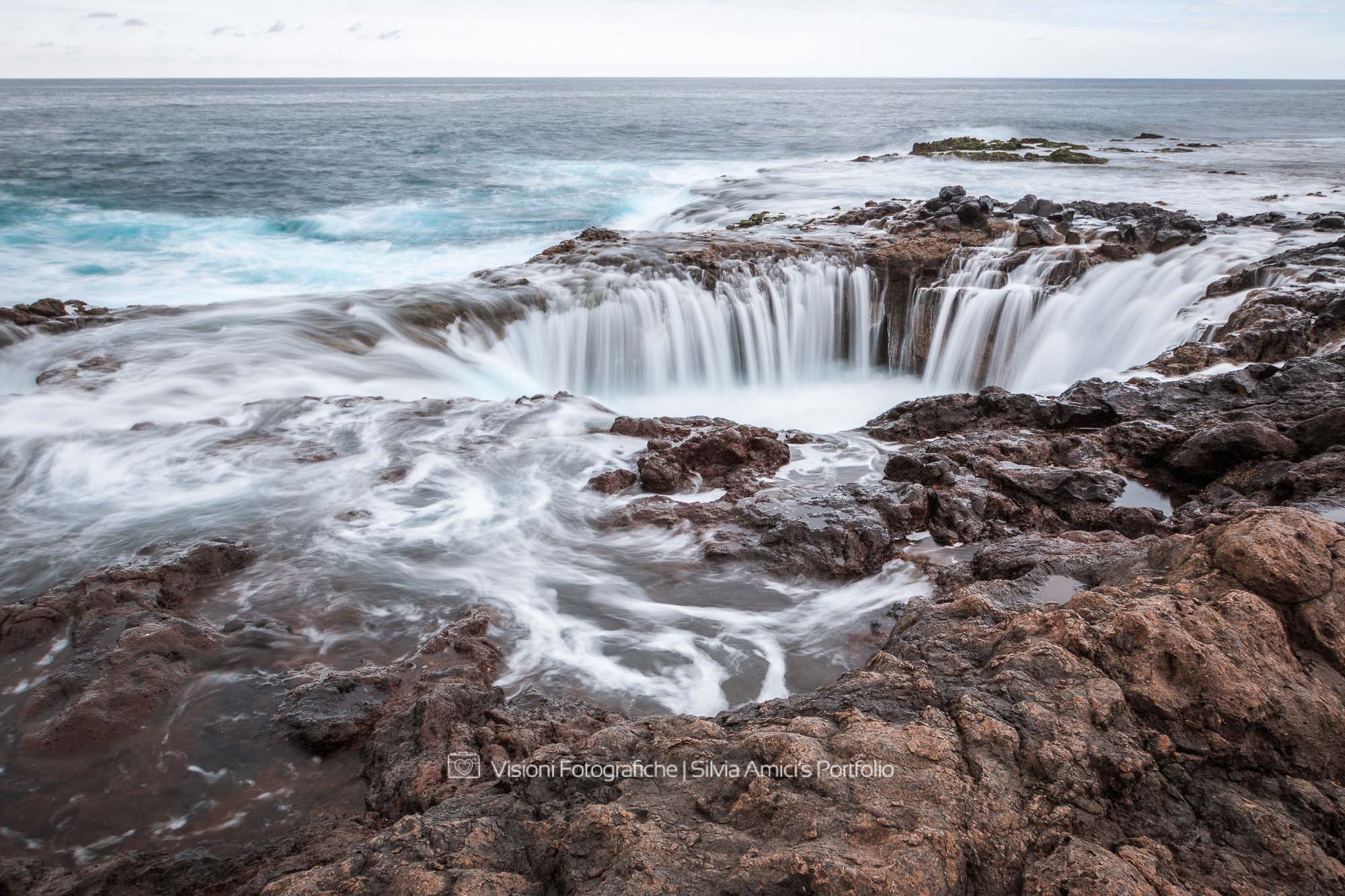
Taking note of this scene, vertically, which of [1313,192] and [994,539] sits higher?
[1313,192]

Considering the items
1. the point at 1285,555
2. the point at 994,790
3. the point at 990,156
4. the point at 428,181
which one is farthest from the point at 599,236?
the point at 990,156

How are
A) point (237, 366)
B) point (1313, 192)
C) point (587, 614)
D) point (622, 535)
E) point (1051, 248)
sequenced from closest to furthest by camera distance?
point (587, 614) < point (622, 535) < point (237, 366) < point (1051, 248) < point (1313, 192)

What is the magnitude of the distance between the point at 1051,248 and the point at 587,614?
11836 millimetres

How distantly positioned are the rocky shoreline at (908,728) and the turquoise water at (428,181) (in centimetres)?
1307

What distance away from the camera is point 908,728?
245 cm

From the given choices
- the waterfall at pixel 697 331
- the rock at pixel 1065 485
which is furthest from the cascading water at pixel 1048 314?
the rock at pixel 1065 485

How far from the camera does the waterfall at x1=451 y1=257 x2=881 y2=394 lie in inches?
463

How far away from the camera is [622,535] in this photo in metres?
6.11

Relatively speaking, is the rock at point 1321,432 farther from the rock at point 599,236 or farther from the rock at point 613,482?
the rock at point 599,236

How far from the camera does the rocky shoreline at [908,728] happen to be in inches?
80.5

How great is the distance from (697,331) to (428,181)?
23.0 m

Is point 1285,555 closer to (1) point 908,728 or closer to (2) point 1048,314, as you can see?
(1) point 908,728

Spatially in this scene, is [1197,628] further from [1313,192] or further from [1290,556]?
[1313,192]

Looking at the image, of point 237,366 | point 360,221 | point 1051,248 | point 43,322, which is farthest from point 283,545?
point 360,221
